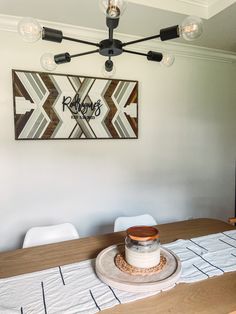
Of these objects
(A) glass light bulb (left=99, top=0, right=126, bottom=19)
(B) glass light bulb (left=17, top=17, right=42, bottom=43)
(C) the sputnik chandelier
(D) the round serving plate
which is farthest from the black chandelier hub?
(D) the round serving plate

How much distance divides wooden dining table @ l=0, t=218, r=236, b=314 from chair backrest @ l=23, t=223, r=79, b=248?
0.23 metres

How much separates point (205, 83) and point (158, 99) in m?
0.67

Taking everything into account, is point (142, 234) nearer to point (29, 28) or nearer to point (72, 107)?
point (29, 28)

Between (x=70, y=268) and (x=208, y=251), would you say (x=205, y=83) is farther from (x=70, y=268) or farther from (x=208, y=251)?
(x=70, y=268)

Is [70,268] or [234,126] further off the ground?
[234,126]

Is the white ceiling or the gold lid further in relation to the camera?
the white ceiling

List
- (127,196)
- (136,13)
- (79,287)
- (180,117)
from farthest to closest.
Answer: (180,117)
(127,196)
(136,13)
(79,287)

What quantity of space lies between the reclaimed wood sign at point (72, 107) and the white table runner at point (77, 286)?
1.32m

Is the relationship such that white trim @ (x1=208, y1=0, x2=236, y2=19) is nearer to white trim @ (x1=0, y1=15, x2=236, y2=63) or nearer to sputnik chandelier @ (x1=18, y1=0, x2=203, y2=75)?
white trim @ (x1=0, y1=15, x2=236, y2=63)

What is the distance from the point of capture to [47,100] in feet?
7.41

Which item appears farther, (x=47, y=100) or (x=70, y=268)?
(x=47, y=100)

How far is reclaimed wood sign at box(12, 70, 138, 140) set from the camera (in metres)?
2.19

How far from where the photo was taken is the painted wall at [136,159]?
2.20 meters

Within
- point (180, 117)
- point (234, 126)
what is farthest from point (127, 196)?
point (234, 126)
